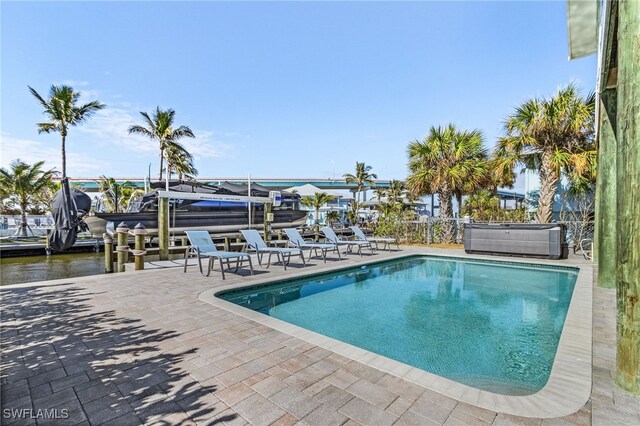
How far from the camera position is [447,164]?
14.6 m

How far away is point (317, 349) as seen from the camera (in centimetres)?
317

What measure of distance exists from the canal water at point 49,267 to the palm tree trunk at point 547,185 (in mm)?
15916

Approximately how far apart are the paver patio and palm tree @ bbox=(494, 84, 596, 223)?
9.36 metres

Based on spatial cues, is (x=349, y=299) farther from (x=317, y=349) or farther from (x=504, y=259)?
(x=504, y=259)

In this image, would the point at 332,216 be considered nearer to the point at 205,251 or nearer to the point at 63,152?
the point at 63,152

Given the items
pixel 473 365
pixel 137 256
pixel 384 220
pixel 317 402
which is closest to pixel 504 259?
pixel 384 220

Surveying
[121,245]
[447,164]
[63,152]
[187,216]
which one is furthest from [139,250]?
[63,152]

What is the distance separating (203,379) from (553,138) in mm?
13707

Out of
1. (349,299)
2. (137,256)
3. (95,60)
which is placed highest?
(95,60)

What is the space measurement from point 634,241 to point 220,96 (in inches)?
698

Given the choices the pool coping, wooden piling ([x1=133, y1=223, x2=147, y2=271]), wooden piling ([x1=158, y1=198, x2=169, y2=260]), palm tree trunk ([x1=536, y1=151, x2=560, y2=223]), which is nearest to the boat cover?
wooden piling ([x1=158, y1=198, x2=169, y2=260])

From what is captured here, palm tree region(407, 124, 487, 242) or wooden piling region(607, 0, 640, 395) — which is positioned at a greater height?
palm tree region(407, 124, 487, 242)

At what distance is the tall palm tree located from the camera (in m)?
21.4

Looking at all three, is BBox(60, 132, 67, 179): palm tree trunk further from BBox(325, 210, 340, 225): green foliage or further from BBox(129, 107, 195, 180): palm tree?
BBox(325, 210, 340, 225): green foliage
